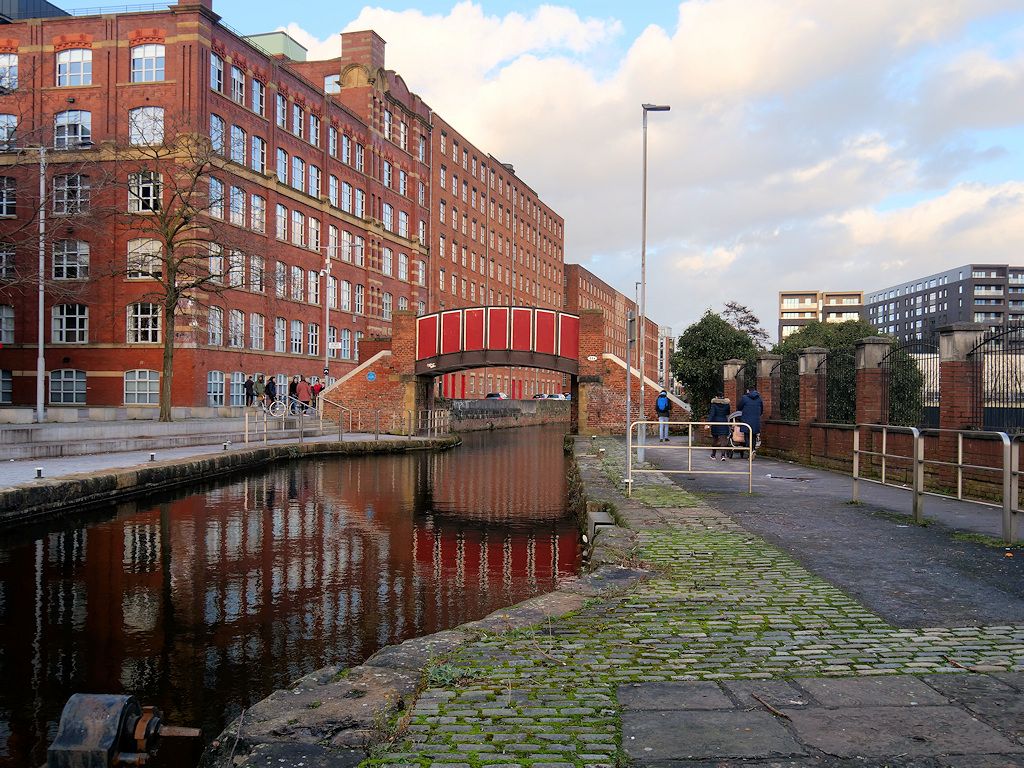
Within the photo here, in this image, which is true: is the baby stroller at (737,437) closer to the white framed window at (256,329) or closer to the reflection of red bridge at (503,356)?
the reflection of red bridge at (503,356)

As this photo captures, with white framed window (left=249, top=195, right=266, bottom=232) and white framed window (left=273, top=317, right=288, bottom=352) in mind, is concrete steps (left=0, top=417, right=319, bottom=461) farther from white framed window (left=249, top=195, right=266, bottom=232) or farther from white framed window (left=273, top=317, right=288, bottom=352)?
white framed window (left=249, top=195, right=266, bottom=232)

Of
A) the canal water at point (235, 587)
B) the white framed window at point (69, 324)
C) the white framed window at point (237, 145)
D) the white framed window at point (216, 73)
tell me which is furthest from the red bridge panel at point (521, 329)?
the white framed window at point (69, 324)

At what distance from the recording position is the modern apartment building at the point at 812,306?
5556 inches

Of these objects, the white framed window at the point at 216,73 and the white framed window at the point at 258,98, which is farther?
the white framed window at the point at 258,98

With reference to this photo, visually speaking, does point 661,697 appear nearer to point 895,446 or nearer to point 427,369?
point 895,446

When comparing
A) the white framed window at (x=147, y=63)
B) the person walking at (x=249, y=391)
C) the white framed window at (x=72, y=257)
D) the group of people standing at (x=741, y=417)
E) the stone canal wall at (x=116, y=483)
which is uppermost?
the white framed window at (x=147, y=63)

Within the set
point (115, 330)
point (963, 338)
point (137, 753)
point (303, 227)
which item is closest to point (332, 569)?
point (137, 753)

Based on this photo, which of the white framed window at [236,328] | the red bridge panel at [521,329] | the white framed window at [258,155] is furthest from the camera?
the white framed window at [258,155]

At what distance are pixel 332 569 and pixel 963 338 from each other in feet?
33.0

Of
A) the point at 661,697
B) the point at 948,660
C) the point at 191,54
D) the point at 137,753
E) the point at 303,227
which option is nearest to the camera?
the point at 137,753

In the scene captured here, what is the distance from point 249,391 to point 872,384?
27154 millimetres

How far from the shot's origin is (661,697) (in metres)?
3.93

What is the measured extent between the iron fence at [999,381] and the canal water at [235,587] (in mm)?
6620

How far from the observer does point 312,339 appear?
43938 millimetres
